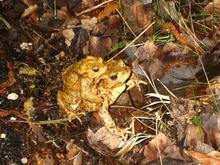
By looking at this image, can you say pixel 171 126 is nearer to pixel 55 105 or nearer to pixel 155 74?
pixel 155 74

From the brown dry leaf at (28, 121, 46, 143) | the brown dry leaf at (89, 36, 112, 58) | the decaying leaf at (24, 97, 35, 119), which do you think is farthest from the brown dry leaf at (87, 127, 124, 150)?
the brown dry leaf at (89, 36, 112, 58)

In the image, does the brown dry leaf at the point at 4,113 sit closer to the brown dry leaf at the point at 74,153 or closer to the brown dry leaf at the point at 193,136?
the brown dry leaf at the point at 74,153

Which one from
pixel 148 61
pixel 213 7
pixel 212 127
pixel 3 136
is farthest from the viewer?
pixel 213 7

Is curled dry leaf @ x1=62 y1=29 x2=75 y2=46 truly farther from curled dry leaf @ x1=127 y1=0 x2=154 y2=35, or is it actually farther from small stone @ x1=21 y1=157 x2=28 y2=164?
small stone @ x1=21 y1=157 x2=28 y2=164

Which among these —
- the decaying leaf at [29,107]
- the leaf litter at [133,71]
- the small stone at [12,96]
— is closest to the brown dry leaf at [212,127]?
the leaf litter at [133,71]

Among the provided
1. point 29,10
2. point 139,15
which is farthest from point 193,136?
point 29,10

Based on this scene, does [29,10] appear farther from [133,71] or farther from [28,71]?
[133,71]

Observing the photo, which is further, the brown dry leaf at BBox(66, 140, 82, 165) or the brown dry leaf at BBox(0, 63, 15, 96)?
the brown dry leaf at BBox(0, 63, 15, 96)
